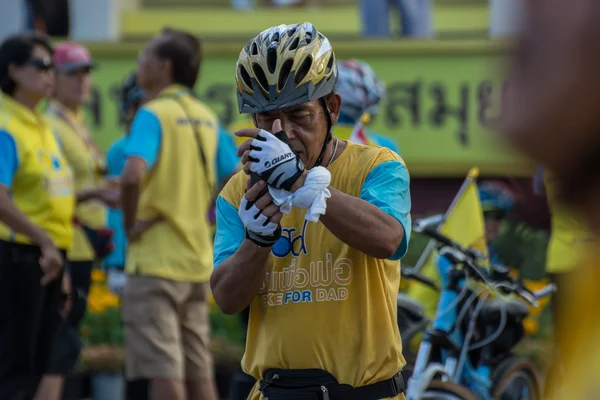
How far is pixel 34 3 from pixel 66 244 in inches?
332

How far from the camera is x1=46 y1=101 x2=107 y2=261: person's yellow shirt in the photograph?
7.31m

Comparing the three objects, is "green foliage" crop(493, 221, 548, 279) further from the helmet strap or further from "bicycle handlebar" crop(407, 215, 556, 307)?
the helmet strap

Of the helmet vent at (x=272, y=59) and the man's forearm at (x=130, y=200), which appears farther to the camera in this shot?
the man's forearm at (x=130, y=200)

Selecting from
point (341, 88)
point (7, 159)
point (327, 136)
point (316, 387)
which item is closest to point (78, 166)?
point (7, 159)

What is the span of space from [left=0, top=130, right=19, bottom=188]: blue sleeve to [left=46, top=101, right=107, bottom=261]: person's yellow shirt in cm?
94

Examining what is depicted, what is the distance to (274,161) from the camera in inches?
118

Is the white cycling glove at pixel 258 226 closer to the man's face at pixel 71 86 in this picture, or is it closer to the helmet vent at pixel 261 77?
the helmet vent at pixel 261 77

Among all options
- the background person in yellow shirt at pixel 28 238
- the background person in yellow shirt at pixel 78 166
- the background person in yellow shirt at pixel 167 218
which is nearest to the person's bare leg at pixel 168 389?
the background person in yellow shirt at pixel 167 218

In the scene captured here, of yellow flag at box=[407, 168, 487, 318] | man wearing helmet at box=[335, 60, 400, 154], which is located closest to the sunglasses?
man wearing helmet at box=[335, 60, 400, 154]

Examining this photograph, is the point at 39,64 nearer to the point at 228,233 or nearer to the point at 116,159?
the point at 116,159

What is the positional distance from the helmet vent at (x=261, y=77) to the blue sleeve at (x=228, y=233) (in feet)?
1.26

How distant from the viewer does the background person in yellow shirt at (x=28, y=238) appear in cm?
618

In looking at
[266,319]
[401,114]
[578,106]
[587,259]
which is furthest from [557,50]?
[401,114]

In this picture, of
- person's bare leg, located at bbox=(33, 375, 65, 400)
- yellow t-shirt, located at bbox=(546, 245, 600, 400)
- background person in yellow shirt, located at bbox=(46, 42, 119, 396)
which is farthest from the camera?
background person in yellow shirt, located at bbox=(46, 42, 119, 396)
